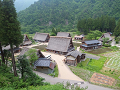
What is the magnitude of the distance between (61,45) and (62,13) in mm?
65649

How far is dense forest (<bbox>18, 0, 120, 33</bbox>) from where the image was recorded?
3113 inches

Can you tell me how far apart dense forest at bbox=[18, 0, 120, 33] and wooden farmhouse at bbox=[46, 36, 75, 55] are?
149ft

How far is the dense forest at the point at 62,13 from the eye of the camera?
79062mm

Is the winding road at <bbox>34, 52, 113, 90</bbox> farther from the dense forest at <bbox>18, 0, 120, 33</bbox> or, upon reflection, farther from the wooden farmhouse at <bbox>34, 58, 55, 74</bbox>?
the dense forest at <bbox>18, 0, 120, 33</bbox>

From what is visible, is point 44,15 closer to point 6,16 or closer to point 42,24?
point 42,24

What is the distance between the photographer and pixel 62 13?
3474 inches

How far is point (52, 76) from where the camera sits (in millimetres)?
16750

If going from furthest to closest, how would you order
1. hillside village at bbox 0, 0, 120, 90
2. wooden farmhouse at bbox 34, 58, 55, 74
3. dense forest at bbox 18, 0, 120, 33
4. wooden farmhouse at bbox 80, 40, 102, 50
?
dense forest at bbox 18, 0, 120, 33, wooden farmhouse at bbox 80, 40, 102, 50, wooden farmhouse at bbox 34, 58, 55, 74, hillside village at bbox 0, 0, 120, 90

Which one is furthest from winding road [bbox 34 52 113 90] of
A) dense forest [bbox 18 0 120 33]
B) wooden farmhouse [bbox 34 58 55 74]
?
dense forest [bbox 18 0 120 33]

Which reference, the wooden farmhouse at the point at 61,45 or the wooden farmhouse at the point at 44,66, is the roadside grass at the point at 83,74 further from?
the wooden farmhouse at the point at 61,45

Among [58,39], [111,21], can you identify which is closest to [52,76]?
[58,39]

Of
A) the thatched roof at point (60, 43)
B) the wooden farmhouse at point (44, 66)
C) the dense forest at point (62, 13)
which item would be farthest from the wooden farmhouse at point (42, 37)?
the wooden farmhouse at point (44, 66)

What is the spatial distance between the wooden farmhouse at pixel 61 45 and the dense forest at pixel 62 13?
Answer: 149 feet

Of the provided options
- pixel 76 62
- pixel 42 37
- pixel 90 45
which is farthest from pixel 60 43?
pixel 42 37
